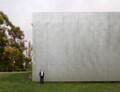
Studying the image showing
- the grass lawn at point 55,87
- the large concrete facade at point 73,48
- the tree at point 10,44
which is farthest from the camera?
the tree at point 10,44

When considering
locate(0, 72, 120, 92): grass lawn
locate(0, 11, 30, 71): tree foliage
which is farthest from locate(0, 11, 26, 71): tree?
locate(0, 72, 120, 92): grass lawn

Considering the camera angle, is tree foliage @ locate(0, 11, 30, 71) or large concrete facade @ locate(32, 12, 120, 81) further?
tree foliage @ locate(0, 11, 30, 71)

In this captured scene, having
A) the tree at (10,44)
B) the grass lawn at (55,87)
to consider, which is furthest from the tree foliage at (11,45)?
the grass lawn at (55,87)

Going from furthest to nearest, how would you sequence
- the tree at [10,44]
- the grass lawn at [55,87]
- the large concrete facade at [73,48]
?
the tree at [10,44]
the large concrete facade at [73,48]
the grass lawn at [55,87]

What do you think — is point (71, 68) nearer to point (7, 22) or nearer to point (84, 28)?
point (84, 28)

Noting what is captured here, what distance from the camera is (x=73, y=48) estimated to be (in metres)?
15.9

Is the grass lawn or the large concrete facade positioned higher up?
the large concrete facade

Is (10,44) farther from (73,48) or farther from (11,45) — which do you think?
(73,48)

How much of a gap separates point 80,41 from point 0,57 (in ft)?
54.2

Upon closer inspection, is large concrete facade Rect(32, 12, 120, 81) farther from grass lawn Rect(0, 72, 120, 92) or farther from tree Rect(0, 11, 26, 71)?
tree Rect(0, 11, 26, 71)

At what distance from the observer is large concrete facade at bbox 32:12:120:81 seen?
1581 cm

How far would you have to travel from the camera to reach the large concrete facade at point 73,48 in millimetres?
15812

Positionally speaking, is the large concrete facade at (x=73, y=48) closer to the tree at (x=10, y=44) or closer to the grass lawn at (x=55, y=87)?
the grass lawn at (x=55, y=87)

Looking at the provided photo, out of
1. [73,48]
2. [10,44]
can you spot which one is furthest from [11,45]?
[73,48]
